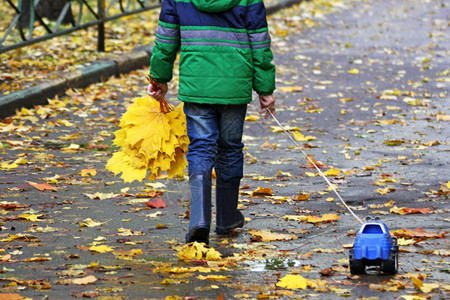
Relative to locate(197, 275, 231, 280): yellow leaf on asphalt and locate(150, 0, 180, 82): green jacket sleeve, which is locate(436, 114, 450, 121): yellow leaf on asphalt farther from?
locate(197, 275, 231, 280): yellow leaf on asphalt

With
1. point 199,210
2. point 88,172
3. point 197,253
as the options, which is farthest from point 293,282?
point 88,172

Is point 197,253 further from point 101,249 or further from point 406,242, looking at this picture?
point 406,242

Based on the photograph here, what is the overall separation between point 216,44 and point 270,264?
4.04 feet

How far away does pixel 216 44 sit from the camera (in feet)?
14.3

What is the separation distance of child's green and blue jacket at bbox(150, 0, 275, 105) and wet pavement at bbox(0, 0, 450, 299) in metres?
0.89

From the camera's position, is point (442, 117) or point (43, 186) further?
point (442, 117)

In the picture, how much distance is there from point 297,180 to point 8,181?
215 centimetres

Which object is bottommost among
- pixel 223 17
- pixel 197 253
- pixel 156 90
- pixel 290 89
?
pixel 290 89

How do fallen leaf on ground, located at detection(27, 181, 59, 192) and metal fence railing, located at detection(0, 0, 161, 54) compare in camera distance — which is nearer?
fallen leaf on ground, located at detection(27, 181, 59, 192)

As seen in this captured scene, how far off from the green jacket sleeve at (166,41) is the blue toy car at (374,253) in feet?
4.82

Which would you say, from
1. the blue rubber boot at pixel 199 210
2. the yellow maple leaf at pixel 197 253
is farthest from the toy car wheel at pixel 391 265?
the blue rubber boot at pixel 199 210

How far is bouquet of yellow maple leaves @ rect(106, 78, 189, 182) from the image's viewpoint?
4633 mm

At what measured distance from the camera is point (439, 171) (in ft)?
20.1

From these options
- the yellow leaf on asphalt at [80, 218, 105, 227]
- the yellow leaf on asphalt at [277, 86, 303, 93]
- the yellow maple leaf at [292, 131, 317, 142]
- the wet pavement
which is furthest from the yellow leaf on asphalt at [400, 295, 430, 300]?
the yellow leaf on asphalt at [277, 86, 303, 93]
